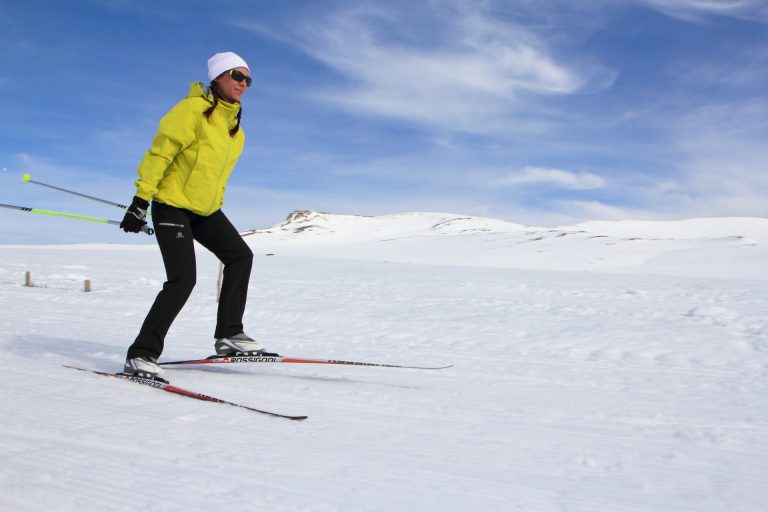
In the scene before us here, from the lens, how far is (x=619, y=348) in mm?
5766

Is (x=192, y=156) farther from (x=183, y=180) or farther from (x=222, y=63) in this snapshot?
(x=222, y=63)

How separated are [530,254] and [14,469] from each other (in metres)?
32.6

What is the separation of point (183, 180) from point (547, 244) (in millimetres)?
35271

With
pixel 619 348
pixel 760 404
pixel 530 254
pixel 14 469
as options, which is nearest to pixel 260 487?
pixel 14 469

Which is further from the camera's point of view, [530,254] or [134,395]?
[530,254]

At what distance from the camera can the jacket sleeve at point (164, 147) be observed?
11.8ft

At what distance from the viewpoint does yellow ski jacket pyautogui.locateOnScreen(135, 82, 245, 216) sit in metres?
3.62

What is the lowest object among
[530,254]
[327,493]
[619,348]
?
[327,493]

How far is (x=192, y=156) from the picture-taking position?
3734 mm

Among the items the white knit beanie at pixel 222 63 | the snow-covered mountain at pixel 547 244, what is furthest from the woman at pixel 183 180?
the snow-covered mountain at pixel 547 244

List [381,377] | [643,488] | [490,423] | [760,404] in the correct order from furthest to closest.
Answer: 1. [381,377]
2. [760,404]
3. [490,423]
4. [643,488]

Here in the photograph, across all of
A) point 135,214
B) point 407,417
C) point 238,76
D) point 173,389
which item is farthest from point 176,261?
point 407,417

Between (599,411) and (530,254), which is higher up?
(530,254)

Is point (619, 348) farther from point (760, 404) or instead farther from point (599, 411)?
point (599, 411)
